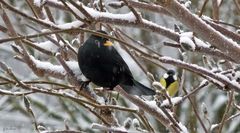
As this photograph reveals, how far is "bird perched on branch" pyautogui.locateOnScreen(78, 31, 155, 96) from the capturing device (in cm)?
259

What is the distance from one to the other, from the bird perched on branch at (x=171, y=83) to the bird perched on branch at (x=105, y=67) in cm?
111

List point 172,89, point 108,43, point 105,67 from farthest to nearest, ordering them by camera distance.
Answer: point 172,89
point 108,43
point 105,67

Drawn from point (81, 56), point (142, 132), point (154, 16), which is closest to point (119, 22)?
point (142, 132)

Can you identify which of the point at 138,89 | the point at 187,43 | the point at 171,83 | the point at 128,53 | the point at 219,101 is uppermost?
the point at 187,43

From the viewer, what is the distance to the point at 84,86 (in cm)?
230

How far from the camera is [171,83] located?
4.02 metres

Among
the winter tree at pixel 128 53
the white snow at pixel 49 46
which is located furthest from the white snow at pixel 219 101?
the white snow at pixel 49 46

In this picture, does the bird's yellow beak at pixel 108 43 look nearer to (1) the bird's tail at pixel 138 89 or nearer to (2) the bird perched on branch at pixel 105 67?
(2) the bird perched on branch at pixel 105 67

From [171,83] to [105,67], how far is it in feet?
4.40

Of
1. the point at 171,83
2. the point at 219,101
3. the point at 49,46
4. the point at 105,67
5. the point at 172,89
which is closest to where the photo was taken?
the point at 49,46

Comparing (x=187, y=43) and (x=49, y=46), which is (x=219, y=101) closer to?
(x=49, y=46)

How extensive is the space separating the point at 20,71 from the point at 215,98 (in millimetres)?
3532

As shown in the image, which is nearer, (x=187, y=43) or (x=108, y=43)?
(x=187, y=43)

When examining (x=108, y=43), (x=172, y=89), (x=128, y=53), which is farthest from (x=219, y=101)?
(x=128, y=53)
